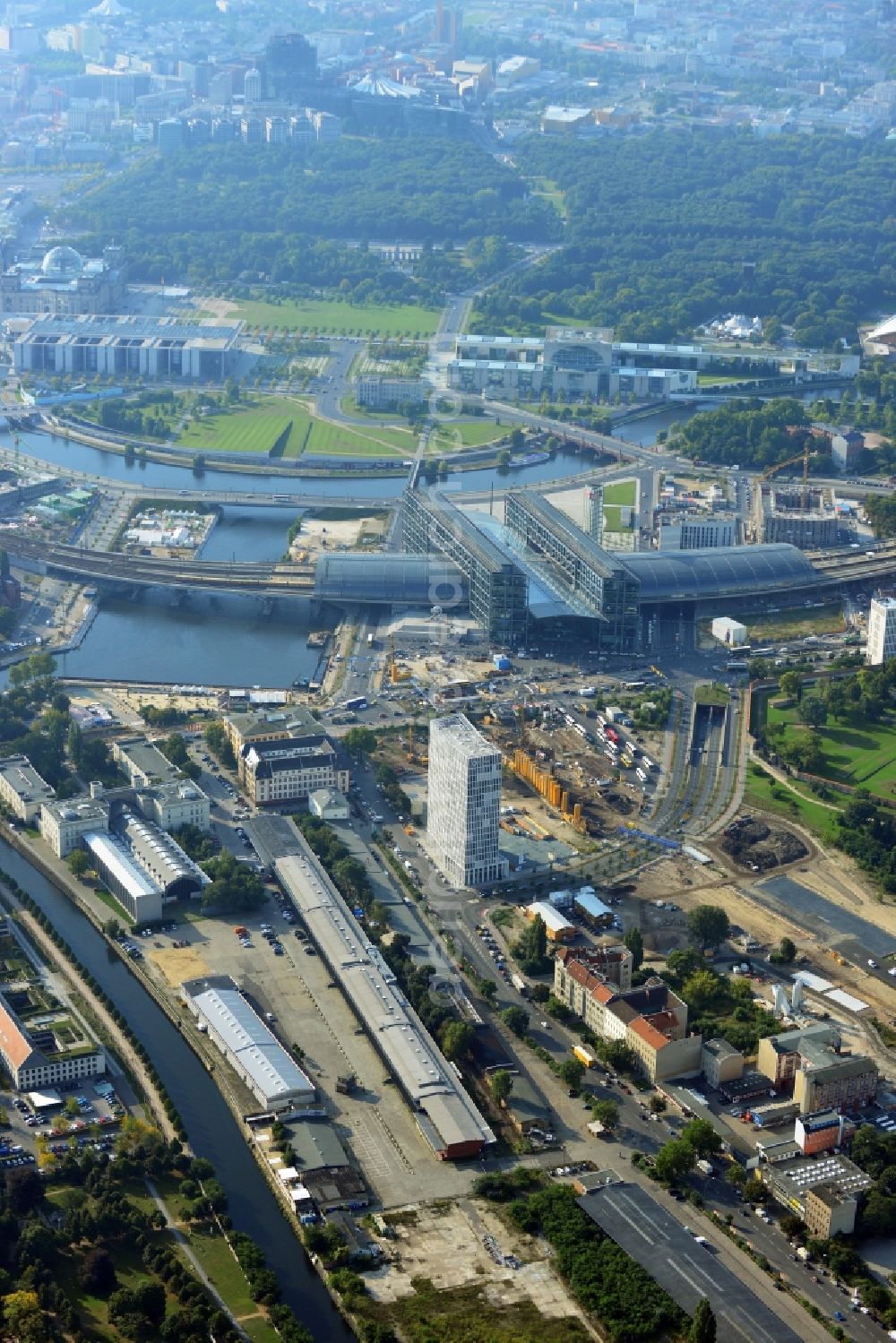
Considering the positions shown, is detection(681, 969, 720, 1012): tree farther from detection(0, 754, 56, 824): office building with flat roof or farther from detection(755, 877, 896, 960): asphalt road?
detection(0, 754, 56, 824): office building with flat roof

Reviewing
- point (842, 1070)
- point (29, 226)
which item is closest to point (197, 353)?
point (29, 226)

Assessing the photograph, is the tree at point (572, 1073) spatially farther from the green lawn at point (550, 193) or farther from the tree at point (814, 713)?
the green lawn at point (550, 193)

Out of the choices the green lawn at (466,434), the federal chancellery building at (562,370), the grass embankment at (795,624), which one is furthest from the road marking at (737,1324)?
the federal chancellery building at (562,370)

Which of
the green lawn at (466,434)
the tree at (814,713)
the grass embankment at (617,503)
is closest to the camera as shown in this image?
the tree at (814,713)

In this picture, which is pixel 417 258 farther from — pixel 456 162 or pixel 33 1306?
pixel 33 1306

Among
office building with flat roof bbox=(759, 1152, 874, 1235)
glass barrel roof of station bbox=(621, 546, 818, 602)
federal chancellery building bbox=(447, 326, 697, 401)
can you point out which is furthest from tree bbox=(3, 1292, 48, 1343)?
federal chancellery building bbox=(447, 326, 697, 401)
